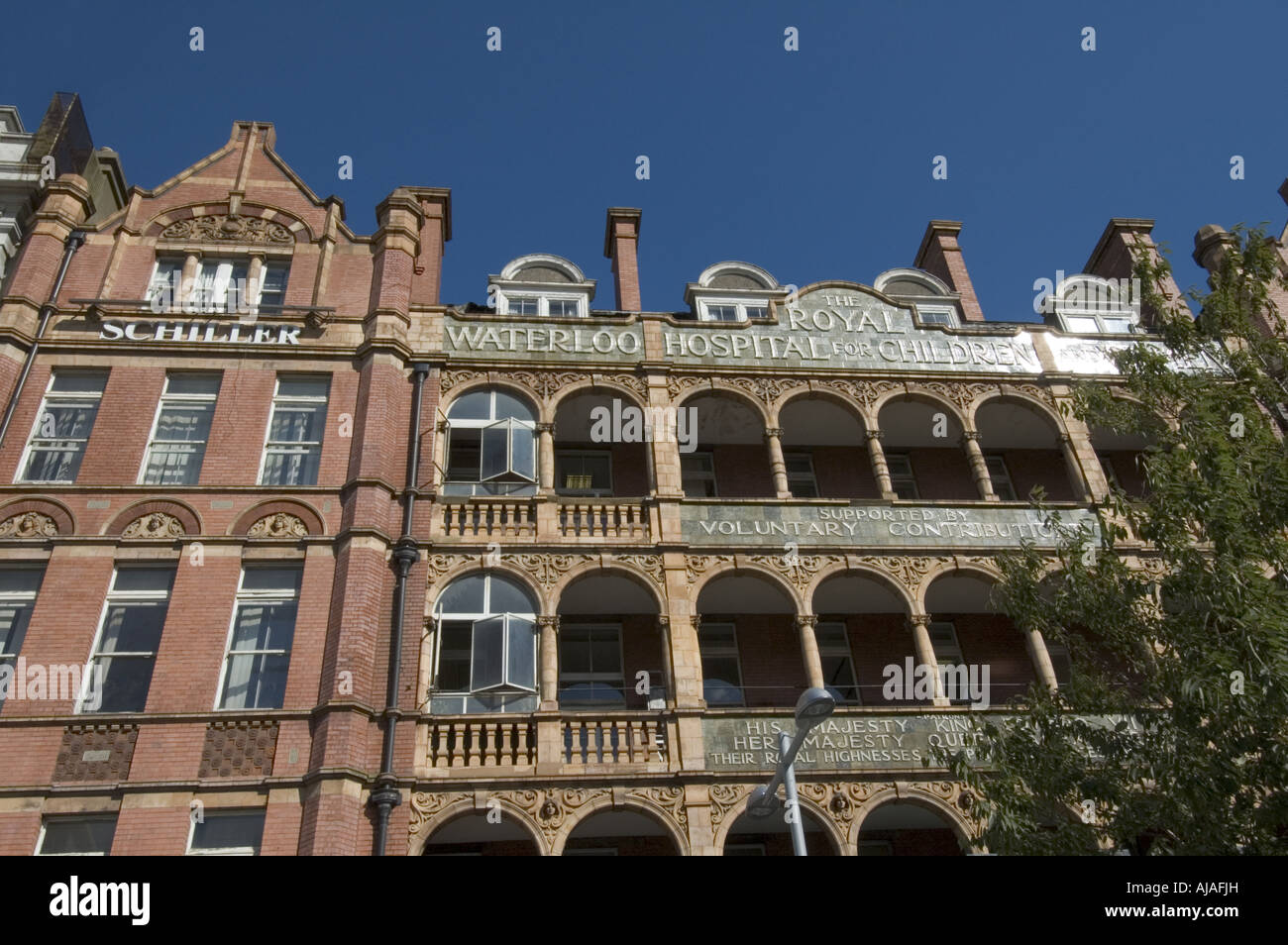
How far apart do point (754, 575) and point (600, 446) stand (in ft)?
16.5

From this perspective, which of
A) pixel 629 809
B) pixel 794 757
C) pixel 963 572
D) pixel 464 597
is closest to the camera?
pixel 794 757

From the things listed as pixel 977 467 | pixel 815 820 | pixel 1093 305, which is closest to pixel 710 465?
pixel 977 467

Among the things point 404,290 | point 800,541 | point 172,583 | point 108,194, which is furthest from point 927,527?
point 108,194

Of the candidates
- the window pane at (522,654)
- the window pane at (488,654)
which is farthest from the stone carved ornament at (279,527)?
the window pane at (522,654)

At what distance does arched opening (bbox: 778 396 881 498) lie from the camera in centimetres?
2167

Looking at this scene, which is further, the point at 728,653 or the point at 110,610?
the point at 728,653

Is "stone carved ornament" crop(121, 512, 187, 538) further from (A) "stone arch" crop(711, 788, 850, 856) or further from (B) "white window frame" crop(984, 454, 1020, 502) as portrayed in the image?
(B) "white window frame" crop(984, 454, 1020, 502)

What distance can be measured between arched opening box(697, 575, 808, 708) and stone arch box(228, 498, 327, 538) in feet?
23.1

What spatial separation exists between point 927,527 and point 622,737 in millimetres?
7362

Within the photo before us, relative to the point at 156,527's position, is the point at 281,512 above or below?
above

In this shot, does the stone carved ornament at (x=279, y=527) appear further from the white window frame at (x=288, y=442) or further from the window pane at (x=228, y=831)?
the window pane at (x=228, y=831)

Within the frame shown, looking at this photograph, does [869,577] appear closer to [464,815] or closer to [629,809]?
[629,809]

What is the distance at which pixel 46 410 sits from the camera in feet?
63.3

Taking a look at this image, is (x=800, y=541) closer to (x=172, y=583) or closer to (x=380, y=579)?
(x=380, y=579)
